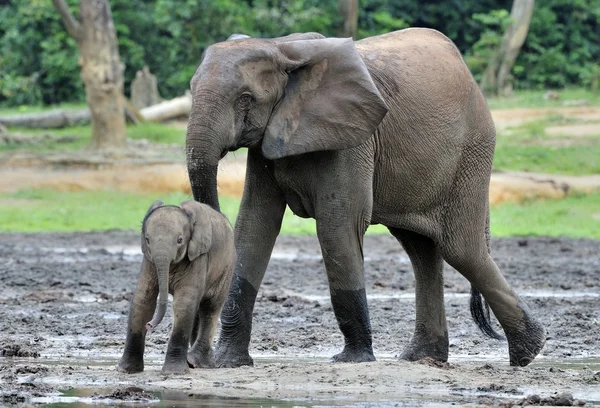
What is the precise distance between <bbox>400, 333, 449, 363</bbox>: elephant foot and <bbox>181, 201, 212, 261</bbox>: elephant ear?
2.06 meters

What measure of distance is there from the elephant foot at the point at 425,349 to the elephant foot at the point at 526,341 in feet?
1.62

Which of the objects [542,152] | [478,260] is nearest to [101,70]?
[542,152]

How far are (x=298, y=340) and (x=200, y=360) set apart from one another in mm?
1692

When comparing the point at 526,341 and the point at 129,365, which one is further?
the point at 526,341

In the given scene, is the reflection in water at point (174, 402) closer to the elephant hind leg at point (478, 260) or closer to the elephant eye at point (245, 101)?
the elephant eye at point (245, 101)

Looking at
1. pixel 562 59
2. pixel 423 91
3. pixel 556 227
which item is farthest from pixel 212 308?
pixel 562 59

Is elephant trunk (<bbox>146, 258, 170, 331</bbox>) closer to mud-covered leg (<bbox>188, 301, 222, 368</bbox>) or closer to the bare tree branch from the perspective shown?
mud-covered leg (<bbox>188, 301, 222, 368</bbox>)

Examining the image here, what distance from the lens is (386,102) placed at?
8758mm

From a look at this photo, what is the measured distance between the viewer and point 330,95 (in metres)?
8.43

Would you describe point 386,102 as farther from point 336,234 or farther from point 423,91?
point 336,234

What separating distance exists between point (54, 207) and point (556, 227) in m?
7.81

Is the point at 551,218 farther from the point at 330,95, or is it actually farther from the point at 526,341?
the point at 330,95

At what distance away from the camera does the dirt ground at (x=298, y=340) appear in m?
7.44

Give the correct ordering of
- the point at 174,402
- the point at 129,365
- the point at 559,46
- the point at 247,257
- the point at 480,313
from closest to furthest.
Result: the point at 174,402
the point at 129,365
the point at 247,257
the point at 480,313
the point at 559,46
